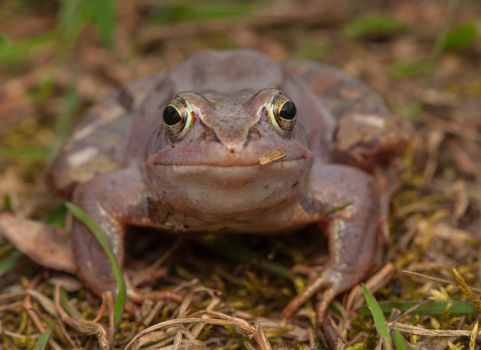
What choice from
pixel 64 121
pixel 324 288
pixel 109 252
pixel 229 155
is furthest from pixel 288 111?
pixel 64 121

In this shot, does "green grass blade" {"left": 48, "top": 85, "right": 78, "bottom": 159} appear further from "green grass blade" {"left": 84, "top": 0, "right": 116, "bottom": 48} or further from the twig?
the twig

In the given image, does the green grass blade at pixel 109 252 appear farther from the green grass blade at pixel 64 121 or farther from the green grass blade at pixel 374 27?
the green grass blade at pixel 374 27

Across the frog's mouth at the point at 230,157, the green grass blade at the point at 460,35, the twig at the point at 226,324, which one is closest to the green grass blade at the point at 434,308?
the twig at the point at 226,324

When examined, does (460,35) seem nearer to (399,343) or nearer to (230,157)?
(230,157)

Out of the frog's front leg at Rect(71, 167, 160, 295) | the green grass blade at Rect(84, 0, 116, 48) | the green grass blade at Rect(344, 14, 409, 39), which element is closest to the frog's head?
the frog's front leg at Rect(71, 167, 160, 295)

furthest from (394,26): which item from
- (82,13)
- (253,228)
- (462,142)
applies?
(253,228)

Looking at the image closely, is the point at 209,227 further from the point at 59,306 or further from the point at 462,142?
the point at 462,142
